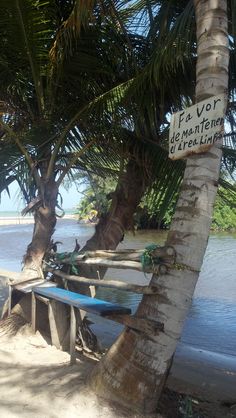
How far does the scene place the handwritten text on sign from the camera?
3385mm

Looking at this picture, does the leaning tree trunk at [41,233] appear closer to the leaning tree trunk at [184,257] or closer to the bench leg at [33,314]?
the bench leg at [33,314]

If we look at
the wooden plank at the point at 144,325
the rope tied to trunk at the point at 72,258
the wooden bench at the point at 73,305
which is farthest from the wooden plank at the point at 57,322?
the wooden plank at the point at 144,325

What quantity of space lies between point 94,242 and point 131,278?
5954 millimetres

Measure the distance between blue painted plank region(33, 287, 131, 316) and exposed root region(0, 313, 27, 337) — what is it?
1.84 ft

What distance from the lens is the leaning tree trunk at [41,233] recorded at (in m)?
5.99

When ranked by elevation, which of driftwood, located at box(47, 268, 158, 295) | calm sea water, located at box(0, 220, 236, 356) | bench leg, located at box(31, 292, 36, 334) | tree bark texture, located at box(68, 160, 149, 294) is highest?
tree bark texture, located at box(68, 160, 149, 294)

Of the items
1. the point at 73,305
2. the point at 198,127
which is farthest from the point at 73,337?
the point at 198,127

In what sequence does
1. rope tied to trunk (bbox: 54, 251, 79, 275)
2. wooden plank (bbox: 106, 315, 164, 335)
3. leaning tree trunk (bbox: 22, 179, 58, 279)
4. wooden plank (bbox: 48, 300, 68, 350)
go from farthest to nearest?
leaning tree trunk (bbox: 22, 179, 58, 279), rope tied to trunk (bbox: 54, 251, 79, 275), wooden plank (bbox: 48, 300, 68, 350), wooden plank (bbox: 106, 315, 164, 335)

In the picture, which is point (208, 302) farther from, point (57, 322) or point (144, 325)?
point (144, 325)

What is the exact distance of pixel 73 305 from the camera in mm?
4551

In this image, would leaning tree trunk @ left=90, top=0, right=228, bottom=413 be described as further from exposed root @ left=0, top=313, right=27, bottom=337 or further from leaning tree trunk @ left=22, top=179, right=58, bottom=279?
leaning tree trunk @ left=22, top=179, right=58, bottom=279

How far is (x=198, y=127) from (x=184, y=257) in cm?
91

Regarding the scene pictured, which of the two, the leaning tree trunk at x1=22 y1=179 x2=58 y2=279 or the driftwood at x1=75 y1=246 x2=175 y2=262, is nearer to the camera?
the driftwood at x1=75 y1=246 x2=175 y2=262

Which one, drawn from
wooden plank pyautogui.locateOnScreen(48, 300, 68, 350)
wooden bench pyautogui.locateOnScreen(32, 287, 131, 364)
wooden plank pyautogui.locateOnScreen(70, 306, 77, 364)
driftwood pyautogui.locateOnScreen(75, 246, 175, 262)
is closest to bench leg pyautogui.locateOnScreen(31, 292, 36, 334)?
wooden bench pyautogui.locateOnScreen(32, 287, 131, 364)
